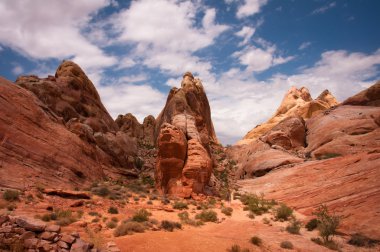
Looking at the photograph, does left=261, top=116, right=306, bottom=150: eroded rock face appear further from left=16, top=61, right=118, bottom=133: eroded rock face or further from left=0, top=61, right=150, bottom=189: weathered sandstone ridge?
left=16, top=61, right=118, bottom=133: eroded rock face

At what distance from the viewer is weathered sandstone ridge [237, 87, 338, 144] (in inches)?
2479

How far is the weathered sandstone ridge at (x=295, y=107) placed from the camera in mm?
62969

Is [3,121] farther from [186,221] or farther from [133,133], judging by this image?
[133,133]

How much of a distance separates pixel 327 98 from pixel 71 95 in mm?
60521

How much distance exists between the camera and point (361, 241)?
11.7 meters

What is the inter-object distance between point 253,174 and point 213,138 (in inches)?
1020

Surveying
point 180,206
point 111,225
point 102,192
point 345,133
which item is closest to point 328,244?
point 111,225

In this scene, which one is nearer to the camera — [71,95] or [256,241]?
[256,241]

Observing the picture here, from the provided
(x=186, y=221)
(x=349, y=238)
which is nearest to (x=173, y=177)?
(x=186, y=221)

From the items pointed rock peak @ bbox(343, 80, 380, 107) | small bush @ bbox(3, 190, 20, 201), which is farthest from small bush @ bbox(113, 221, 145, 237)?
pointed rock peak @ bbox(343, 80, 380, 107)

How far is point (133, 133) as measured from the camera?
55.1 m

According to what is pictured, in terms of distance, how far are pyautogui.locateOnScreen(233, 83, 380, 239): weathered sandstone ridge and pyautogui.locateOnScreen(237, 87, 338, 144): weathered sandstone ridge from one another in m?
19.2

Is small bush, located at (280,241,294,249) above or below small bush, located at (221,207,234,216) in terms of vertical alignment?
below

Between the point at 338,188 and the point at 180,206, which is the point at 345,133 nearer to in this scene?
the point at 338,188
